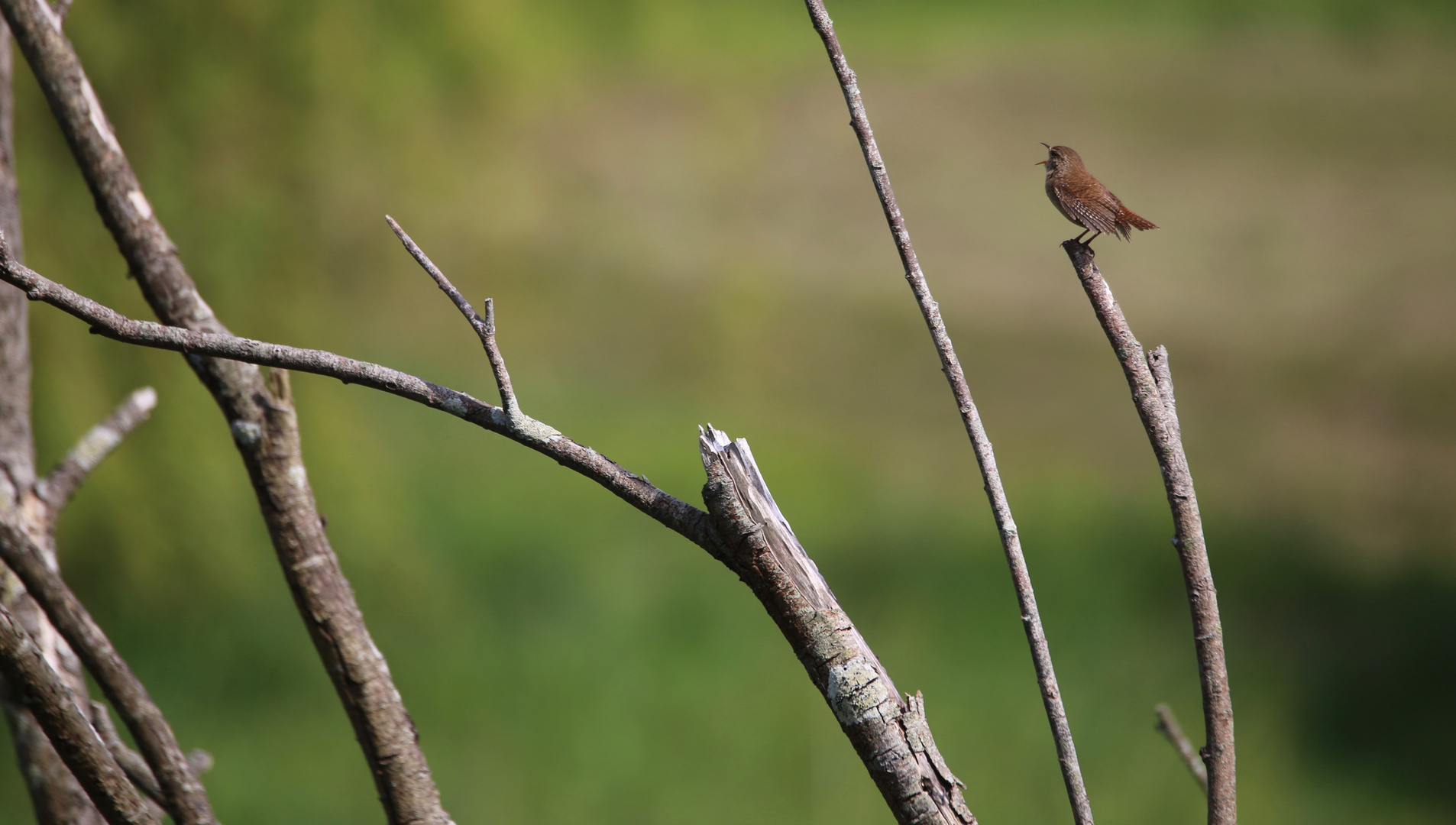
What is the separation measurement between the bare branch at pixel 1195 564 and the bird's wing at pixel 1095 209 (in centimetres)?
8

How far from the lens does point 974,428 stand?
1.28ft

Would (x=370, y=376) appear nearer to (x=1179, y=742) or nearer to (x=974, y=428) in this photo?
(x=974, y=428)

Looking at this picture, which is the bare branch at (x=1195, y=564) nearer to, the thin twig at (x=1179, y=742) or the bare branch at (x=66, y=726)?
the thin twig at (x=1179, y=742)

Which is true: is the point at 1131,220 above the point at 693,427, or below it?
below

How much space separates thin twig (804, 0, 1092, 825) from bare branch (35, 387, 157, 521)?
0.64 metres

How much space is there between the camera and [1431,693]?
180 centimetres

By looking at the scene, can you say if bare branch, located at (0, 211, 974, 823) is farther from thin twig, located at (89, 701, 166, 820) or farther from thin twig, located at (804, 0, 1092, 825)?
thin twig, located at (89, 701, 166, 820)

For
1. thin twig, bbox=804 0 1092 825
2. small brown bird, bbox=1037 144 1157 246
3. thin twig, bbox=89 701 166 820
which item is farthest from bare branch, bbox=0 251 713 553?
thin twig, bbox=89 701 166 820

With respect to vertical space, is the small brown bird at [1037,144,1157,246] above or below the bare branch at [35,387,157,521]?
below

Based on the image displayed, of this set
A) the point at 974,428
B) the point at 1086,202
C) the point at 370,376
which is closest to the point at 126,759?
the point at 370,376

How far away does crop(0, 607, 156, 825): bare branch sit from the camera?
380 millimetres

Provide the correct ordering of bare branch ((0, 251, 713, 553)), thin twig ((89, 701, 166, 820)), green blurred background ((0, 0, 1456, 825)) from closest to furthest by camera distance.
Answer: bare branch ((0, 251, 713, 553)) < thin twig ((89, 701, 166, 820)) < green blurred background ((0, 0, 1456, 825))

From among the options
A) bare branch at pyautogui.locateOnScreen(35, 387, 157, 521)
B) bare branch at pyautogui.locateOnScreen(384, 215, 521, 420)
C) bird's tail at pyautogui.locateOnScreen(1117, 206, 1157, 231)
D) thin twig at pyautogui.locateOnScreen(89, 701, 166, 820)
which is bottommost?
thin twig at pyautogui.locateOnScreen(89, 701, 166, 820)

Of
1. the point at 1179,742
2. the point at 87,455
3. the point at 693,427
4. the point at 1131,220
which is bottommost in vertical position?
the point at 1179,742
